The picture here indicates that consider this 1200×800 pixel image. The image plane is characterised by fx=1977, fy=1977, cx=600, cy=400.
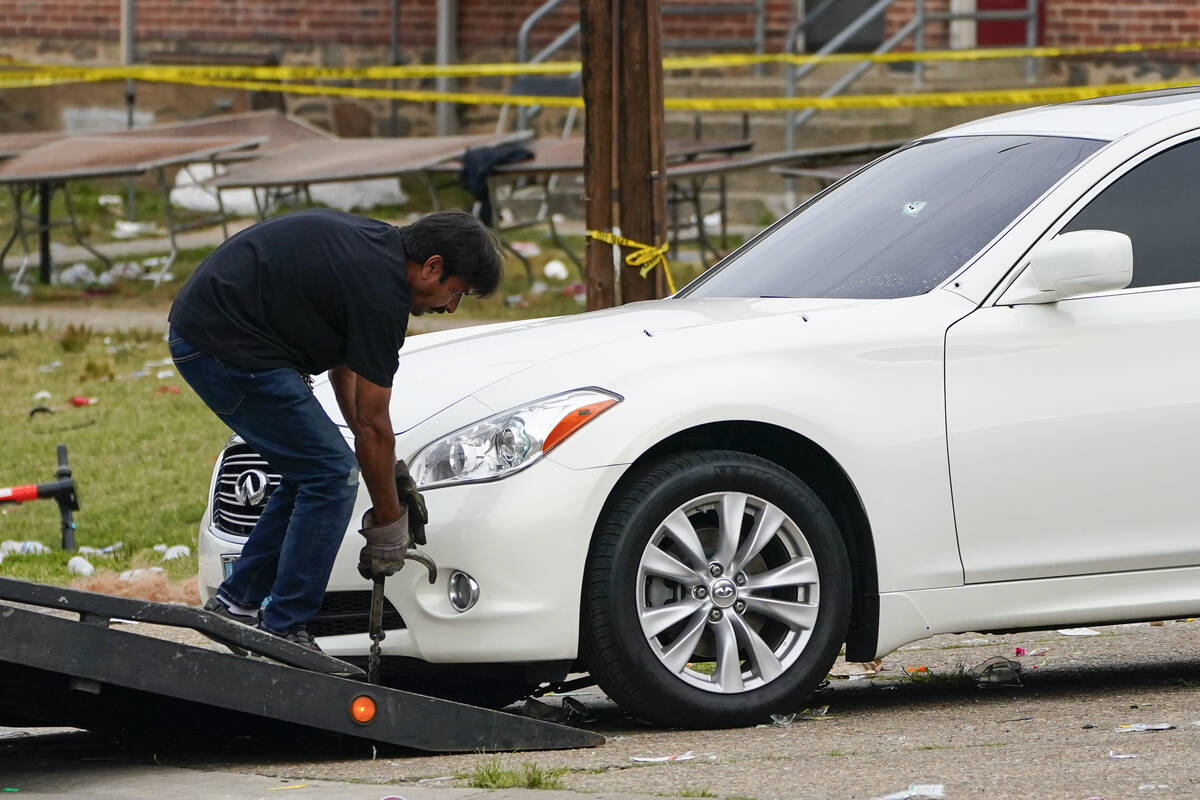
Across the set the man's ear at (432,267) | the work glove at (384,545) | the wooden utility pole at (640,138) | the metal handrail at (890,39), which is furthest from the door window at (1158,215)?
the metal handrail at (890,39)

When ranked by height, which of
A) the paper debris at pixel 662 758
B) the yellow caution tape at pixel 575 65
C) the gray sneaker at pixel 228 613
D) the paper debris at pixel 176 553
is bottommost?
the paper debris at pixel 176 553

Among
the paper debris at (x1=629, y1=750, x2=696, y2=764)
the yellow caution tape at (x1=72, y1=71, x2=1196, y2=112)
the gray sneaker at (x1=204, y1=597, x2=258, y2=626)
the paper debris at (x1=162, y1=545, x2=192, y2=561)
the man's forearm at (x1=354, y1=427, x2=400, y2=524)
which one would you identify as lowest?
the paper debris at (x1=162, y1=545, x2=192, y2=561)

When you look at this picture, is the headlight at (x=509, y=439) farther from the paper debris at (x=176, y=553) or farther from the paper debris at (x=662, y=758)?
the paper debris at (x=176, y=553)

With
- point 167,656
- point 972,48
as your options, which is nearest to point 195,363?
point 167,656

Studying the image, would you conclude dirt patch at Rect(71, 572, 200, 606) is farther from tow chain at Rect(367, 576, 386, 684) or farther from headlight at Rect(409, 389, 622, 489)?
headlight at Rect(409, 389, 622, 489)

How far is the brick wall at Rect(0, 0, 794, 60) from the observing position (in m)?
21.3

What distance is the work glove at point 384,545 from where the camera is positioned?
507 centimetres

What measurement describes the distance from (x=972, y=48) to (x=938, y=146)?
12.8m

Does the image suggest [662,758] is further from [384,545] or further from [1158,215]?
[1158,215]

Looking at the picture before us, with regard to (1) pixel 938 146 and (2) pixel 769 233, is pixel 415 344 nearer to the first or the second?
(2) pixel 769 233

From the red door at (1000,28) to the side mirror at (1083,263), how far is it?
45.9 feet

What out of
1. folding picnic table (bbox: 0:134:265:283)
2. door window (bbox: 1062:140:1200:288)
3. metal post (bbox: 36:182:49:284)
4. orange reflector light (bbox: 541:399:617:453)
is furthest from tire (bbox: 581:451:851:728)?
metal post (bbox: 36:182:49:284)

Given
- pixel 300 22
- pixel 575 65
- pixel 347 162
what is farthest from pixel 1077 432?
pixel 300 22

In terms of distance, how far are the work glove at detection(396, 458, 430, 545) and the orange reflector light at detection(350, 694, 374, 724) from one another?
1.43 ft
